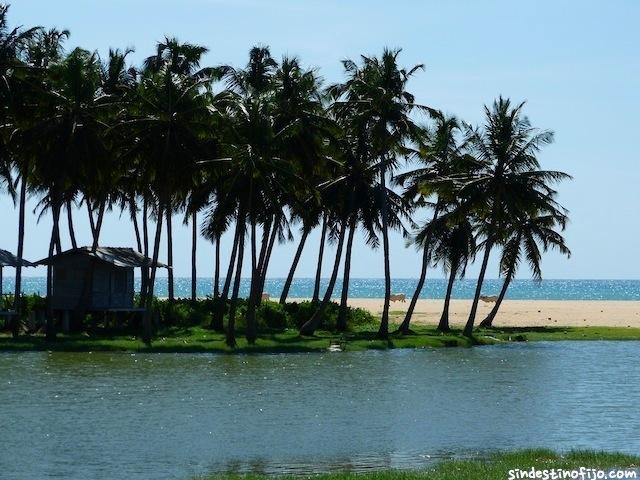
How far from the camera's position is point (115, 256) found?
57.8 metres

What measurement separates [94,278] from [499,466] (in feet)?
127

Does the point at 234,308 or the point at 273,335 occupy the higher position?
the point at 234,308

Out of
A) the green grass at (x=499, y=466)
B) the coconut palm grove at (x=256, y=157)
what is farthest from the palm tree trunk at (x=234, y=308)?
the green grass at (x=499, y=466)

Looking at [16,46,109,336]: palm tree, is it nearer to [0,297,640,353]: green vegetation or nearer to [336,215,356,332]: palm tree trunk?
[0,297,640,353]: green vegetation

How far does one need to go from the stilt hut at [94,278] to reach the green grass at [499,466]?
1407 inches

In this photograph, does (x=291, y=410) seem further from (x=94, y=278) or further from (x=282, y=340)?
(x=94, y=278)

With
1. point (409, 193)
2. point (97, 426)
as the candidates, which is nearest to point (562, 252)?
point (409, 193)

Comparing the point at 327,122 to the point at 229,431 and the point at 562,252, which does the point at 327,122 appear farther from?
the point at 229,431

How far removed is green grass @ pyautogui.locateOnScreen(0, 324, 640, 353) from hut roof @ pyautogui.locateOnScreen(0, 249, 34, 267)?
325cm

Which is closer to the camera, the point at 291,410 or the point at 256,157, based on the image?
the point at 291,410

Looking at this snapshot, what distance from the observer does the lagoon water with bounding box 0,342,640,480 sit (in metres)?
24.2

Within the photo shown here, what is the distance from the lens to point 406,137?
57531 millimetres

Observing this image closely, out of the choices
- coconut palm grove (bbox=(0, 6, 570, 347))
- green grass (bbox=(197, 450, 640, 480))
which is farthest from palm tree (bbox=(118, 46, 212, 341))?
green grass (bbox=(197, 450, 640, 480))

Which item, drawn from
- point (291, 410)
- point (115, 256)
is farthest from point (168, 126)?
point (291, 410)
